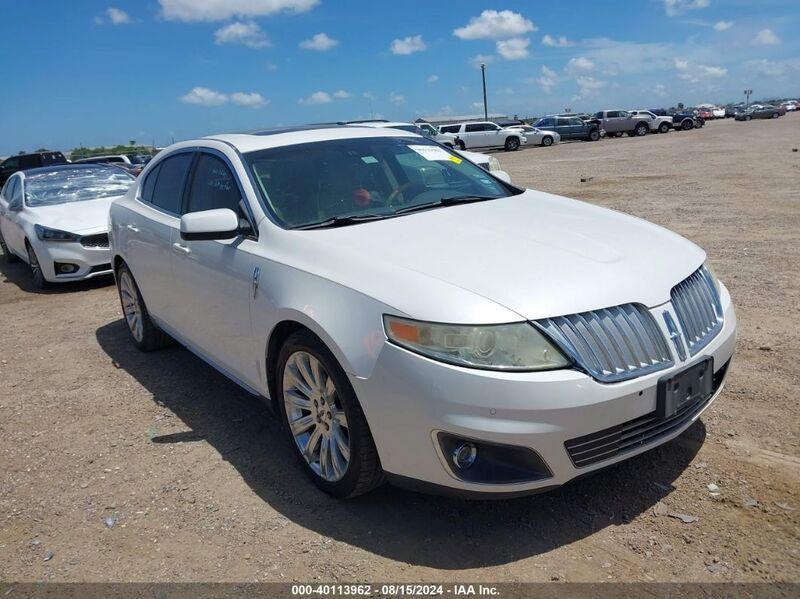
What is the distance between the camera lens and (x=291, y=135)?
13.7 ft

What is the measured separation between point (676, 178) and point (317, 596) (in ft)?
50.3

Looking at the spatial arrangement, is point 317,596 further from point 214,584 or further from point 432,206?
point 432,206

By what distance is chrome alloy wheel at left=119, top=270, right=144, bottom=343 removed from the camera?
5.38 m

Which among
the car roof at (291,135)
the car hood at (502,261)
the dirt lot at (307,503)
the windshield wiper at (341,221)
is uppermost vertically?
the car roof at (291,135)

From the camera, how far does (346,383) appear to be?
9.16 feet

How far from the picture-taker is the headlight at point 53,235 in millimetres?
8180

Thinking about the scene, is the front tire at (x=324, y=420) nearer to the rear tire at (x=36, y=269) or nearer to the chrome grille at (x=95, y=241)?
the chrome grille at (x=95, y=241)

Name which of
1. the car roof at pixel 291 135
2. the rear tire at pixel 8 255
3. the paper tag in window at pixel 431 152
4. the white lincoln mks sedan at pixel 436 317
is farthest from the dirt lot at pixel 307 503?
the rear tire at pixel 8 255

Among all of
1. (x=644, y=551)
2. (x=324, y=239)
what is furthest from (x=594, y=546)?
(x=324, y=239)

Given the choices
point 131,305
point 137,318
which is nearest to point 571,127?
point 131,305

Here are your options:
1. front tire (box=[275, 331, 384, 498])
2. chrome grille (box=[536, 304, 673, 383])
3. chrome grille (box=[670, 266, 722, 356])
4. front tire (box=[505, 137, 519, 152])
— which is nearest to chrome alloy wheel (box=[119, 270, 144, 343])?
front tire (box=[275, 331, 384, 498])

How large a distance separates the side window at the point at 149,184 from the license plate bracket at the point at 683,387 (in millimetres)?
3918

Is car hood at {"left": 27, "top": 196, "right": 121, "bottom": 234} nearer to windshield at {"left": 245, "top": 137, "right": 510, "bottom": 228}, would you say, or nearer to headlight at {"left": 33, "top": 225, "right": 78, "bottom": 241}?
headlight at {"left": 33, "top": 225, "right": 78, "bottom": 241}

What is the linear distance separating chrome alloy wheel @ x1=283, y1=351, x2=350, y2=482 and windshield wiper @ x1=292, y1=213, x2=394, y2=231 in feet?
2.28
